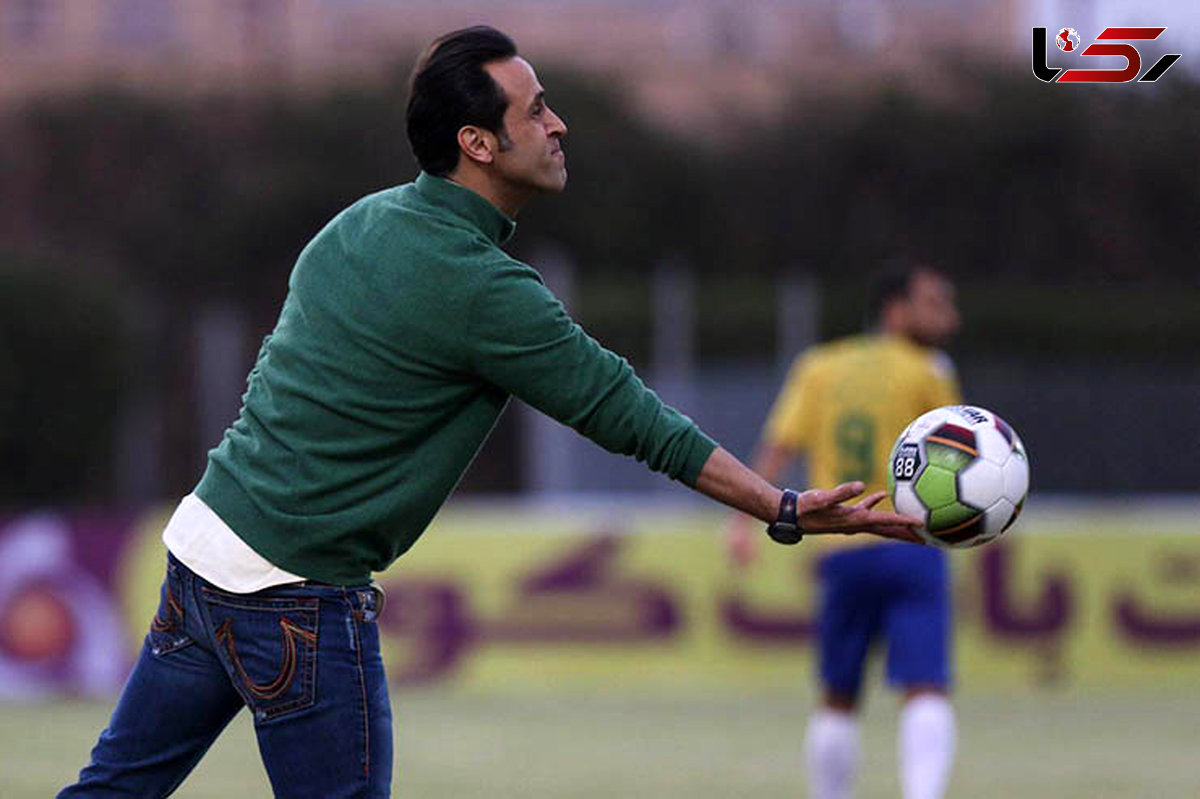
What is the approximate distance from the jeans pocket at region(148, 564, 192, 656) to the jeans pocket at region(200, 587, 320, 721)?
143mm

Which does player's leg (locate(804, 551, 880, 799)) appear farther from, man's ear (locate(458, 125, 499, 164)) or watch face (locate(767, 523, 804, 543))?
man's ear (locate(458, 125, 499, 164))

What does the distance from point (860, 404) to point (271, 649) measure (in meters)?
4.64

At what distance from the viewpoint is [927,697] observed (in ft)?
28.1

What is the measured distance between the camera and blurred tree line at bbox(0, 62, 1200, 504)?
26500 millimetres

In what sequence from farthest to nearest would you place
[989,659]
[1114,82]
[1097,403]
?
[1114,82], [1097,403], [989,659]

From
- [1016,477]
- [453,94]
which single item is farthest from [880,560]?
[453,94]

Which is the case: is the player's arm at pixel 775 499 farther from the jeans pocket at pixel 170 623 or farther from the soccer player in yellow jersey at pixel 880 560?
the soccer player in yellow jersey at pixel 880 560

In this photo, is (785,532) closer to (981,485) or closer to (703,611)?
(981,485)

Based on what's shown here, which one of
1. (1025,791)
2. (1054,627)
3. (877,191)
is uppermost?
(877,191)

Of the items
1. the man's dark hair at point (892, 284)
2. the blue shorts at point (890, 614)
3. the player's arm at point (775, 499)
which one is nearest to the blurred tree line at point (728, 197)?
the man's dark hair at point (892, 284)

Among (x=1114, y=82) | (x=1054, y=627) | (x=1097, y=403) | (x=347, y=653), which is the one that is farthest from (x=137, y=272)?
(x=347, y=653)

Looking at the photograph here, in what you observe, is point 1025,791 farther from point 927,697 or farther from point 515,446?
point 515,446

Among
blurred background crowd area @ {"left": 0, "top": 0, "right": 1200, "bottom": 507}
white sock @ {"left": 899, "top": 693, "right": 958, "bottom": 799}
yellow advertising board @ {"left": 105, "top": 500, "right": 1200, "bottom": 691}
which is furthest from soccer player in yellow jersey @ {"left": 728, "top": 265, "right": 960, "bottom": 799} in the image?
blurred background crowd area @ {"left": 0, "top": 0, "right": 1200, "bottom": 507}

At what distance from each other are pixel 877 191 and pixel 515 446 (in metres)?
8.83
